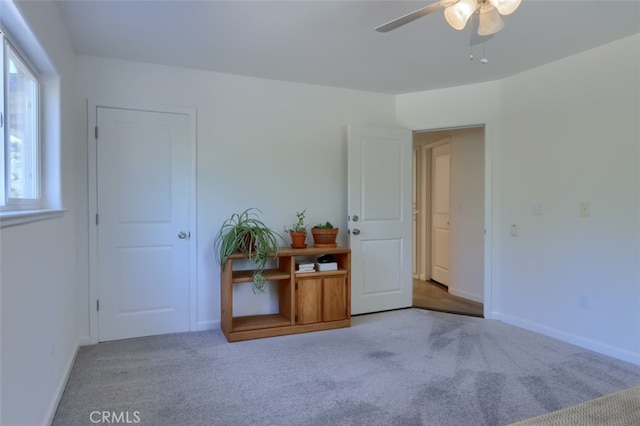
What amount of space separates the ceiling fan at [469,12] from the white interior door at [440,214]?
10.8 ft

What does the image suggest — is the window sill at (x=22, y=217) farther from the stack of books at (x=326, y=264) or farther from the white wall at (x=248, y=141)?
the stack of books at (x=326, y=264)

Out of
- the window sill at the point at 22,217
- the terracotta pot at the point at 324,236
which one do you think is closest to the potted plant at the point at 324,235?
the terracotta pot at the point at 324,236

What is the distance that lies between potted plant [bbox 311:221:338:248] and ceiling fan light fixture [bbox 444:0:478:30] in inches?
84.3

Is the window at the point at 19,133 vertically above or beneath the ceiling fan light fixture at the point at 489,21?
beneath

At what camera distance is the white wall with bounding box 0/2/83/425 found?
142 centimetres

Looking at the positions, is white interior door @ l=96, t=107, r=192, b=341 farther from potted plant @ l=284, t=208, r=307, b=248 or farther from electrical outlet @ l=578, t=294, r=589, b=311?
electrical outlet @ l=578, t=294, r=589, b=311

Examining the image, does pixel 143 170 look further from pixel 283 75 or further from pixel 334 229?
pixel 334 229

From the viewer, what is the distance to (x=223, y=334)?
10.7 feet

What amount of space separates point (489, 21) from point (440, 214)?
147 inches

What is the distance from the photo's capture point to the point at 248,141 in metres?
3.54

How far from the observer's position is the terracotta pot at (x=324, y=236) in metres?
3.57

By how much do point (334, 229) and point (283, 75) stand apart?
5.04 feet

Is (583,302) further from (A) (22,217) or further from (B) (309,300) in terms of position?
(A) (22,217)

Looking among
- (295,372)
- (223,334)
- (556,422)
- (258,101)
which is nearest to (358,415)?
(295,372)
